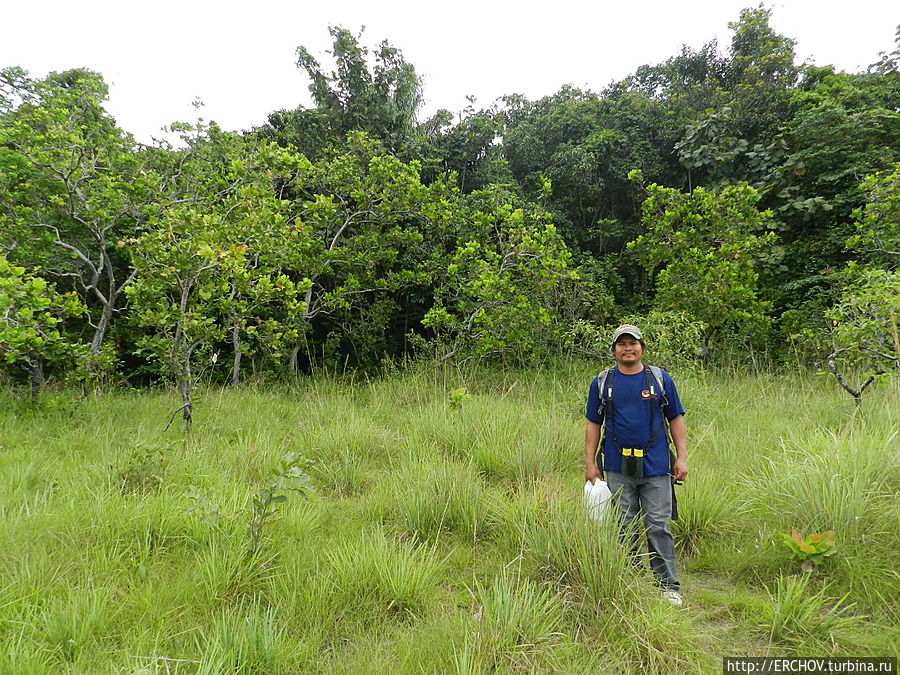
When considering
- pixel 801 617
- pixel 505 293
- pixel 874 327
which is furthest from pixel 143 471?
pixel 874 327

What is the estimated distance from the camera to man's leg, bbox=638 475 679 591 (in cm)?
238

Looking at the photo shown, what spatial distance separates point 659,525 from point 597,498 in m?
0.38

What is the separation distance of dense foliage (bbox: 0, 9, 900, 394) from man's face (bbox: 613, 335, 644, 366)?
3.44 meters

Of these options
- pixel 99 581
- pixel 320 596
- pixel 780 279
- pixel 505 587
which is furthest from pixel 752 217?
pixel 99 581

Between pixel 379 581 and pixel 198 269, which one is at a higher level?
pixel 198 269

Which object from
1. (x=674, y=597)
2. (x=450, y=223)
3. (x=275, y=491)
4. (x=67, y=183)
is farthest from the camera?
(x=450, y=223)

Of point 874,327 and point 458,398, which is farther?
point 458,398

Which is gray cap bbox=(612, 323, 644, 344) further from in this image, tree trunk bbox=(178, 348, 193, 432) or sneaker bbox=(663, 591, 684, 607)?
tree trunk bbox=(178, 348, 193, 432)

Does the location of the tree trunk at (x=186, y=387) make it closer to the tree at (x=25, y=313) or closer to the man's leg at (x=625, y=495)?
the tree at (x=25, y=313)

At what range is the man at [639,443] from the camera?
98.4 inches

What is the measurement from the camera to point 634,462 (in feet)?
8.25

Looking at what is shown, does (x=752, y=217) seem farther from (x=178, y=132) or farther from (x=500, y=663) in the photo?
(x=178, y=132)

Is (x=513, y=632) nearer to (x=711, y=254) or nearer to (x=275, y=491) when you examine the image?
(x=275, y=491)

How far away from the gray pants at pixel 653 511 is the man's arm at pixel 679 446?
0.07m
